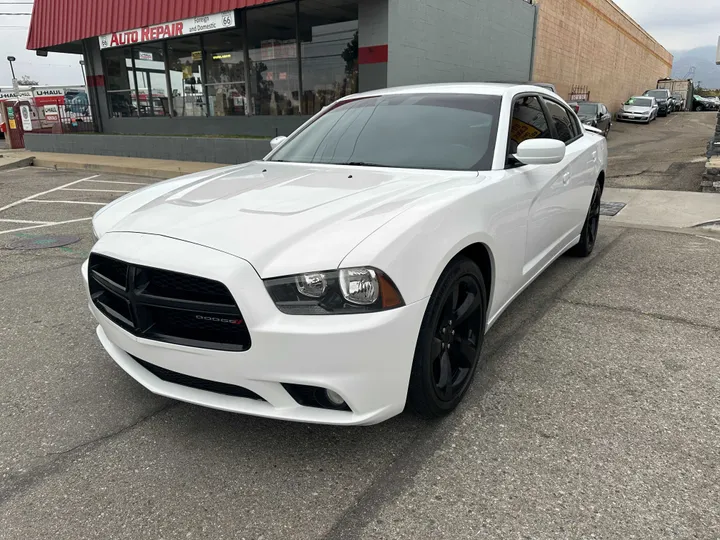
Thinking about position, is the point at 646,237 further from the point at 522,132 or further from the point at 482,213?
the point at 482,213

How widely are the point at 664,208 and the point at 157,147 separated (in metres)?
12.5

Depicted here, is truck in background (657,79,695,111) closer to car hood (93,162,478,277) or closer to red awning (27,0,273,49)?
red awning (27,0,273,49)

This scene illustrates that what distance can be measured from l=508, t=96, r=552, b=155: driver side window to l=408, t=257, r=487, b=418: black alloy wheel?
1.05 meters

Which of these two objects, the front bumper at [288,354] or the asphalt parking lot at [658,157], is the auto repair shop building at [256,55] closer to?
the asphalt parking lot at [658,157]

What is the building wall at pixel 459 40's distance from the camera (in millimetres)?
11664

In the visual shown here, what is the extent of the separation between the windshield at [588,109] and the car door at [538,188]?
51.8 feet

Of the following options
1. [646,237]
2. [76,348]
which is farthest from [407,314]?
[646,237]

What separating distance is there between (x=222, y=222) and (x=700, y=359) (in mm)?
2860

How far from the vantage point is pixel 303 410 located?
2121mm

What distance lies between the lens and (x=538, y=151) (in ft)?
9.82

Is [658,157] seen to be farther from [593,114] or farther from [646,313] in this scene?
[646,313]

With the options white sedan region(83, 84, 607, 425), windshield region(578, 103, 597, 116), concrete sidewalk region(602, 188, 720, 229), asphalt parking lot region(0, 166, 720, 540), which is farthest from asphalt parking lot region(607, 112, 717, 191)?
white sedan region(83, 84, 607, 425)

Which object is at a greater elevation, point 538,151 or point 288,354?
point 538,151

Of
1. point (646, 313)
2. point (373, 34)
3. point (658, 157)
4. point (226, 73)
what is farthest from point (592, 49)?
point (646, 313)
